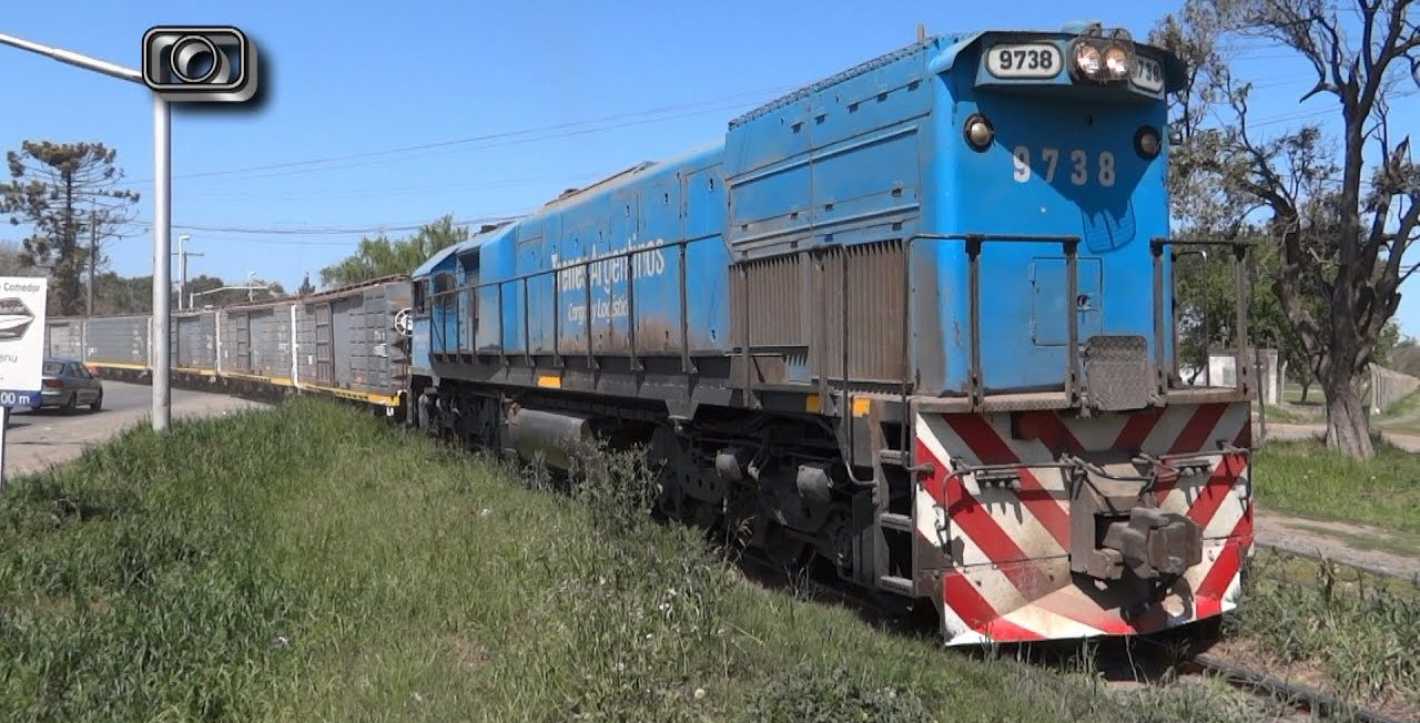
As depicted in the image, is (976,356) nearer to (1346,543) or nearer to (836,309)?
(836,309)

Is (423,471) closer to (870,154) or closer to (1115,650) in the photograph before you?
(870,154)

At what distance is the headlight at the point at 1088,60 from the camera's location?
20.7 ft

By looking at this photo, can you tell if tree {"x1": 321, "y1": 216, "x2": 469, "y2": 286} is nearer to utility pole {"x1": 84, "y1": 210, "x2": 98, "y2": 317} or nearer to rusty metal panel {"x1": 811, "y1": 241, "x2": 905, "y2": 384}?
utility pole {"x1": 84, "y1": 210, "x2": 98, "y2": 317}

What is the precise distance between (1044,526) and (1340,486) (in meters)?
10.7

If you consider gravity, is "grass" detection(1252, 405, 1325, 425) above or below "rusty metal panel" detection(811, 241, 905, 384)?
below

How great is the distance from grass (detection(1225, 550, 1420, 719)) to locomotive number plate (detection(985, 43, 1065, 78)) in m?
3.50

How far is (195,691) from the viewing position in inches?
197

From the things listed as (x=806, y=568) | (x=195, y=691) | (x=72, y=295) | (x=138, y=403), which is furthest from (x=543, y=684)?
(x=72, y=295)

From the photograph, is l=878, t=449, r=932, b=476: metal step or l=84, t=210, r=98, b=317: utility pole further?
l=84, t=210, r=98, b=317: utility pole

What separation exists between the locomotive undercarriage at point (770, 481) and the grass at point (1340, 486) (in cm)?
632

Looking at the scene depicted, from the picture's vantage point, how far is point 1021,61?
20.9 feet

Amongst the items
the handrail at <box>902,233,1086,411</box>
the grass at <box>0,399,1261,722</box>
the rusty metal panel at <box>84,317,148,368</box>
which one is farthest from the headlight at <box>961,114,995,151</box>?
the rusty metal panel at <box>84,317,148,368</box>

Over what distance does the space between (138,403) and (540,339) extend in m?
24.9

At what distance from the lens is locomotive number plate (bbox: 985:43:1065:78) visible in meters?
6.37
